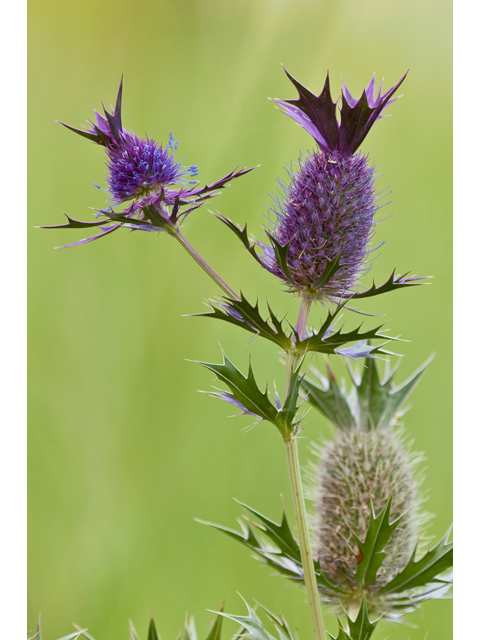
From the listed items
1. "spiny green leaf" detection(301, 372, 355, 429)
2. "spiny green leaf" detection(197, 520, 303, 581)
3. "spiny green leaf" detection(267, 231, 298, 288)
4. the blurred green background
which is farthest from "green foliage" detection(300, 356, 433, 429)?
"spiny green leaf" detection(267, 231, 298, 288)

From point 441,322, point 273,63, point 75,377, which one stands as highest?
point 273,63

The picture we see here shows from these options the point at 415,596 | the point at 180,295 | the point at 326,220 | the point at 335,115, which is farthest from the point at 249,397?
the point at 180,295

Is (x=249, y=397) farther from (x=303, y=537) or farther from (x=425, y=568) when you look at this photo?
(x=425, y=568)

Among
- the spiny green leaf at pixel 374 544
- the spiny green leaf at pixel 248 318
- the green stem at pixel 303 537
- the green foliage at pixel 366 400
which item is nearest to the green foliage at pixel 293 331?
the spiny green leaf at pixel 248 318

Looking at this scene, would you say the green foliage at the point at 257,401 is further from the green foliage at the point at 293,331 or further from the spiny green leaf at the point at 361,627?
the spiny green leaf at the point at 361,627

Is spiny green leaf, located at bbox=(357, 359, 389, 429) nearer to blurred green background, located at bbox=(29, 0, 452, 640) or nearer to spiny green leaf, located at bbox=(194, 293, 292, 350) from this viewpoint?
blurred green background, located at bbox=(29, 0, 452, 640)

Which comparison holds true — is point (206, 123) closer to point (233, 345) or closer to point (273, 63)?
point (273, 63)
